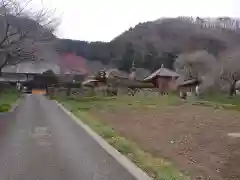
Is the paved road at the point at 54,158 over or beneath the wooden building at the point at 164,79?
beneath

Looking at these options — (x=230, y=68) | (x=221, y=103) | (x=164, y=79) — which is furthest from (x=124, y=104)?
(x=164, y=79)

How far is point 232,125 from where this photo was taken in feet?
47.0

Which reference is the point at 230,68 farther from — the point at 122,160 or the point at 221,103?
the point at 122,160

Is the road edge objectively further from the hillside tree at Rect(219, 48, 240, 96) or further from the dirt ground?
the hillside tree at Rect(219, 48, 240, 96)

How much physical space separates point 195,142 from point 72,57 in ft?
183

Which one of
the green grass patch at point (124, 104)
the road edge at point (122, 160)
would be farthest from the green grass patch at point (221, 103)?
the road edge at point (122, 160)

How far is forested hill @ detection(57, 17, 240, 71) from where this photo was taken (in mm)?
41156

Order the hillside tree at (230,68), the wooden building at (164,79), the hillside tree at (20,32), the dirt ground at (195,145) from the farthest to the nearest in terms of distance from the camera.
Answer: the wooden building at (164,79), the hillside tree at (230,68), the hillside tree at (20,32), the dirt ground at (195,145)

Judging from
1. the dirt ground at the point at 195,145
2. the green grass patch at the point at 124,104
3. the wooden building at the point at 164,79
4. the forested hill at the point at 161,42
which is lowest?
the green grass patch at the point at 124,104

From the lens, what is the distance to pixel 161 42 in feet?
178

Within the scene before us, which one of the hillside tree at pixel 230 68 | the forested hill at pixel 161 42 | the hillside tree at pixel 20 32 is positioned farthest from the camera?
the forested hill at pixel 161 42

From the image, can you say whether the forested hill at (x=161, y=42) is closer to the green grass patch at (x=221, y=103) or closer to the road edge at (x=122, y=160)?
the green grass patch at (x=221, y=103)

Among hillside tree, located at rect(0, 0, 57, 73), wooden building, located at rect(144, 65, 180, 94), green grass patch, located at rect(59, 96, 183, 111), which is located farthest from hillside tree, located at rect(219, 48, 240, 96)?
hillside tree, located at rect(0, 0, 57, 73)

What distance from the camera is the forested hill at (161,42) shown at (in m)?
41.2
